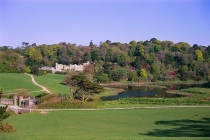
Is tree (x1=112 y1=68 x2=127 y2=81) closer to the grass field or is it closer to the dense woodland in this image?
the dense woodland

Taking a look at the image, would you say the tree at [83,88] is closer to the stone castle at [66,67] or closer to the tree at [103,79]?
the tree at [103,79]

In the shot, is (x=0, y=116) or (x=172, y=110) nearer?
(x=0, y=116)

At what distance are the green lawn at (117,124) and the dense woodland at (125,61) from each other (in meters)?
42.6

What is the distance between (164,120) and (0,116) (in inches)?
415

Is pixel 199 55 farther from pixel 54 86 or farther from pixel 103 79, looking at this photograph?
pixel 54 86

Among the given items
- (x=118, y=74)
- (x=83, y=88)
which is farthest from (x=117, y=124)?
(x=118, y=74)

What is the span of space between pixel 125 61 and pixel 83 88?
51.1 metres

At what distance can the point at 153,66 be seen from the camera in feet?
256

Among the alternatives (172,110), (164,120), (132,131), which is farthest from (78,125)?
(172,110)

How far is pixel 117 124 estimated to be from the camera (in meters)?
19.6

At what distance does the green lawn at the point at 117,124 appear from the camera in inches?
605

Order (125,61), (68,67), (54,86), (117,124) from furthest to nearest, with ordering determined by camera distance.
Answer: (68,67), (125,61), (54,86), (117,124)

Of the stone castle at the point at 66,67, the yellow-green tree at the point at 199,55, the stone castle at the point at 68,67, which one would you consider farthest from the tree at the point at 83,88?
the yellow-green tree at the point at 199,55

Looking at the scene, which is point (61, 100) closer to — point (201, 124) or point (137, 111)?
point (137, 111)
